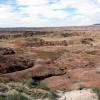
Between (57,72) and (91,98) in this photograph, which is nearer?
(91,98)

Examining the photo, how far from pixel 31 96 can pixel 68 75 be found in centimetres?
1236

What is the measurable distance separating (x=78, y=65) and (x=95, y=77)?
856cm

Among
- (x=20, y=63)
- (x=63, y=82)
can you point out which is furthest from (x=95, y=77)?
(x=20, y=63)

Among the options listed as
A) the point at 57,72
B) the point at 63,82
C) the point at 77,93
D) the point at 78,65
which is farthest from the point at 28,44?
the point at 77,93

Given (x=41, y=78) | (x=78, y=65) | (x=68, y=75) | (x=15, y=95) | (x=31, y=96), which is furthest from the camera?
(x=78, y=65)

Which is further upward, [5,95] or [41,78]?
[5,95]

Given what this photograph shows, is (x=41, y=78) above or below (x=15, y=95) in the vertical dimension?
below

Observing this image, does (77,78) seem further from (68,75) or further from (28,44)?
(28,44)

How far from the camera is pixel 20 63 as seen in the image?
27203mm

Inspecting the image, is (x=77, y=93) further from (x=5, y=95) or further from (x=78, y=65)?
(x=78, y=65)

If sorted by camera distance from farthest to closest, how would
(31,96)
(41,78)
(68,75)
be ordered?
1. (68,75)
2. (41,78)
3. (31,96)

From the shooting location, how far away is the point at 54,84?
2064 cm

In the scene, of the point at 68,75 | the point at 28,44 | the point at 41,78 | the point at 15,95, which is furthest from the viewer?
the point at 28,44

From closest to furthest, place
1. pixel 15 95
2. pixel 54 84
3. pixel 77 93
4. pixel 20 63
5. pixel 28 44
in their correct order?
pixel 15 95
pixel 77 93
pixel 54 84
pixel 20 63
pixel 28 44
